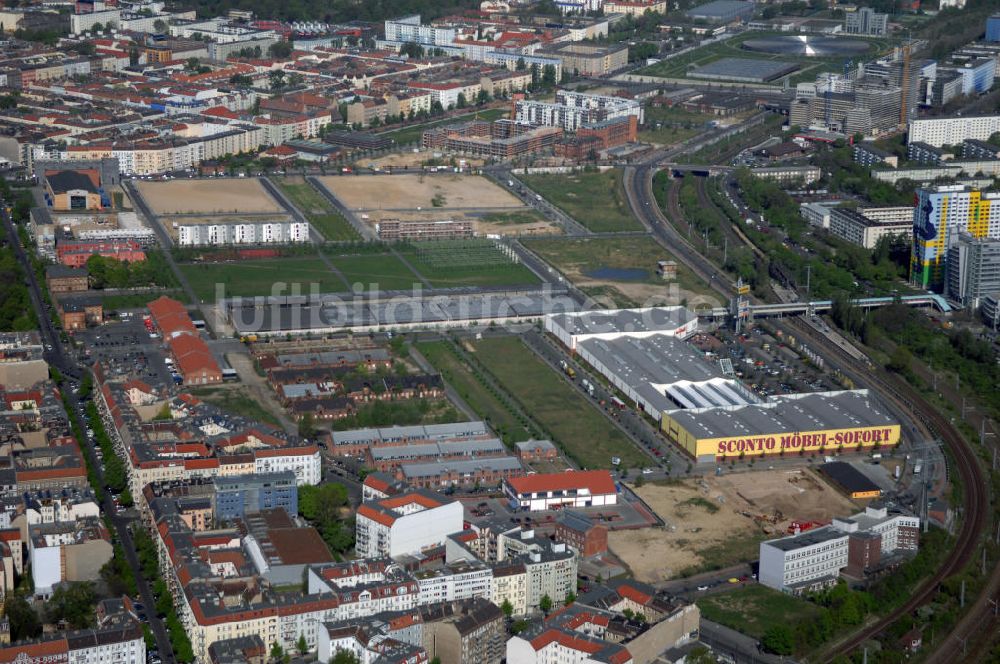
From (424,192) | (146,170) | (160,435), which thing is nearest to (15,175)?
(146,170)

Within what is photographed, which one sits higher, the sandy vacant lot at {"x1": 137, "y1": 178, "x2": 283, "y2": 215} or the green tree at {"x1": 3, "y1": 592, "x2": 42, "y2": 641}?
the sandy vacant lot at {"x1": 137, "y1": 178, "x2": 283, "y2": 215}

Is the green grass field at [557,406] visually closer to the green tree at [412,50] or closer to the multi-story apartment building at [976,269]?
the multi-story apartment building at [976,269]

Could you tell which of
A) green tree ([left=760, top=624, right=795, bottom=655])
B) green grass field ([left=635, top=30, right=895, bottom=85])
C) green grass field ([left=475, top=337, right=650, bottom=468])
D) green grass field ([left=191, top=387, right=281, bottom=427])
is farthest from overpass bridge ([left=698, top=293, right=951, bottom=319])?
green grass field ([left=635, top=30, right=895, bottom=85])

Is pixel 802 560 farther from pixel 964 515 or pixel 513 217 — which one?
pixel 513 217

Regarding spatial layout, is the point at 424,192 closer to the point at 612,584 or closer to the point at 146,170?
the point at 146,170

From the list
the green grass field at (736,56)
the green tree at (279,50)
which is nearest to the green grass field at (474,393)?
the green tree at (279,50)

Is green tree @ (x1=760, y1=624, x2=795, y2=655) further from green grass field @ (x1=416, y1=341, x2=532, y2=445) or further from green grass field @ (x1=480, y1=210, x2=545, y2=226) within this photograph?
green grass field @ (x1=480, y1=210, x2=545, y2=226)
